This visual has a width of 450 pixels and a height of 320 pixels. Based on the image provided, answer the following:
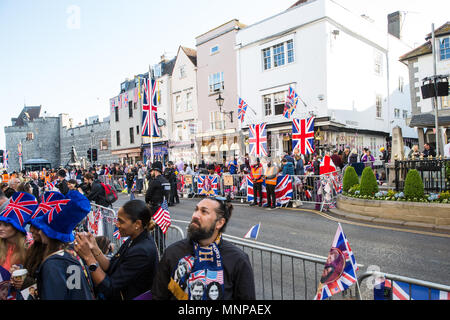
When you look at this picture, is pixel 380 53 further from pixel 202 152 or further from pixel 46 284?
pixel 46 284

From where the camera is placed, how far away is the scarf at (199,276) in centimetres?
228

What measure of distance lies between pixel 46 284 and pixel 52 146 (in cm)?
7147

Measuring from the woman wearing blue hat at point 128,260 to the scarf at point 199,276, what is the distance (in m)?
0.51

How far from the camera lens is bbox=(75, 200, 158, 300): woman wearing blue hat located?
2.57 m

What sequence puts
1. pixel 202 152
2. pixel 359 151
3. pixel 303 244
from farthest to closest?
pixel 202 152 < pixel 359 151 < pixel 303 244

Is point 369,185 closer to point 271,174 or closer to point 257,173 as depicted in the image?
point 271,174

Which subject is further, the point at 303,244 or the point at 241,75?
the point at 241,75

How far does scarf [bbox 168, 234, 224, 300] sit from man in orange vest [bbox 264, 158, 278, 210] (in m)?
9.32

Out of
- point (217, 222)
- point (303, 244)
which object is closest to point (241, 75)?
point (303, 244)

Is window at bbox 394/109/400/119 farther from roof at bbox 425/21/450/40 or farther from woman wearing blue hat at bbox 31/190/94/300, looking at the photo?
woman wearing blue hat at bbox 31/190/94/300

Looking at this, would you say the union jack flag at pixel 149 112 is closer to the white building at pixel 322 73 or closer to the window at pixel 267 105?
the white building at pixel 322 73

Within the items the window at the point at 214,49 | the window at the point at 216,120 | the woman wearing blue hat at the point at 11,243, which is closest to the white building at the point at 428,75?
the window at the point at 216,120

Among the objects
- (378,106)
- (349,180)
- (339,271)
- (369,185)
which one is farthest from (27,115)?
(339,271)

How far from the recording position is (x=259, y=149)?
1638cm
